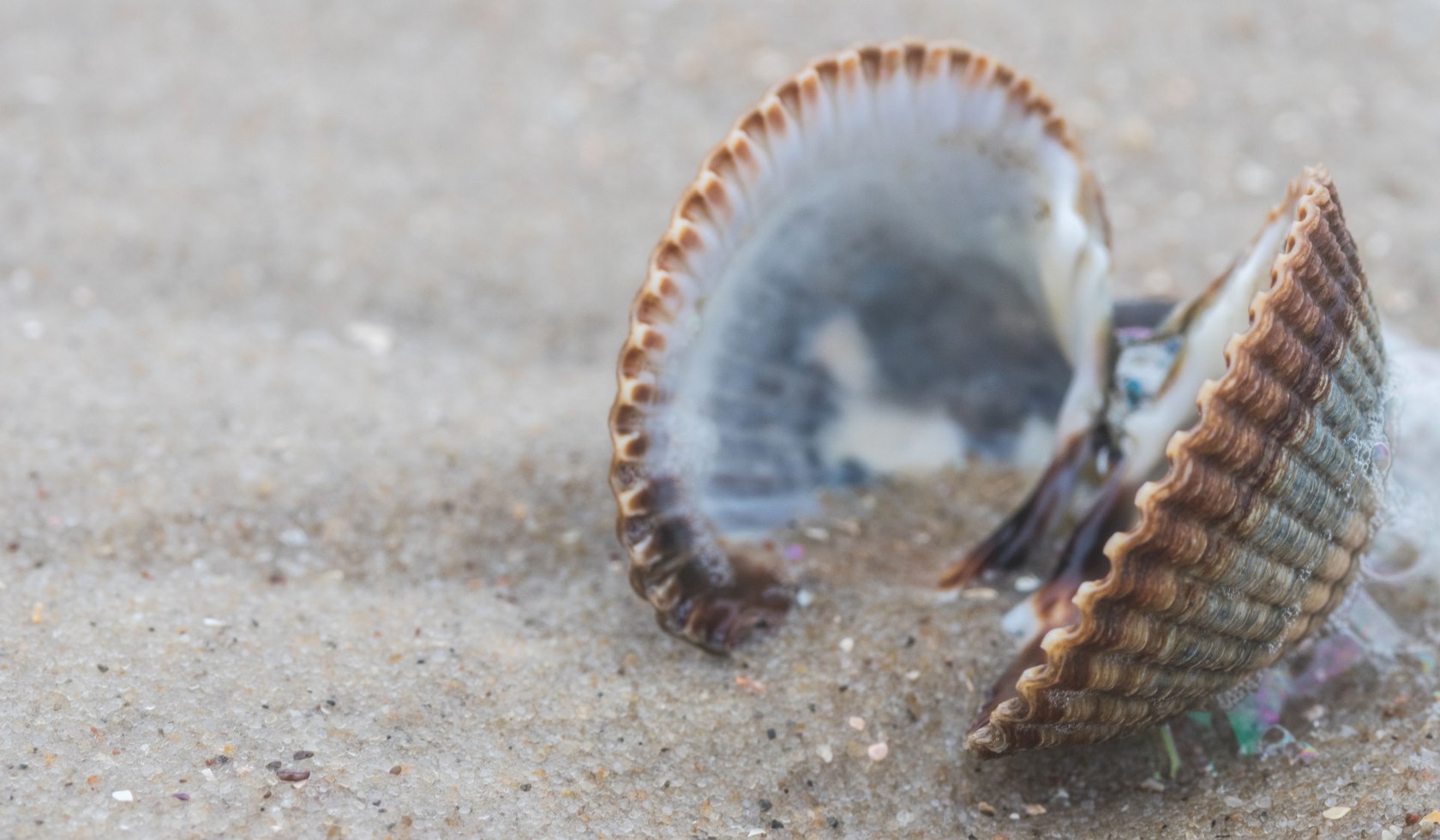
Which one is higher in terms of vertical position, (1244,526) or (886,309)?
(1244,526)

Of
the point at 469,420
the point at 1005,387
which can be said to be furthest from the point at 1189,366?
the point at 469,420

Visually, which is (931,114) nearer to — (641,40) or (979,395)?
(979,395)

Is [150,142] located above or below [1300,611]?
below

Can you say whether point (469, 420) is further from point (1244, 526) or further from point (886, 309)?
point (1244, 526)

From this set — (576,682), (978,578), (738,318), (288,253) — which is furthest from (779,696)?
(288,253)

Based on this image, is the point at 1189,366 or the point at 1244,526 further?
the point at 1189,366

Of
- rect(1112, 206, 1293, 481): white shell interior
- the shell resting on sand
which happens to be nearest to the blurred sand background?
the shell resting on sand

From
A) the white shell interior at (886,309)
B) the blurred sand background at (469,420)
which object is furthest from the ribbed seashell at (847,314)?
the blurred sand background at (469,420)

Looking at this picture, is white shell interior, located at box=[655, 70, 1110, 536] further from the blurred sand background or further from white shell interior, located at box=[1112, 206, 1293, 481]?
the blurred sand background
